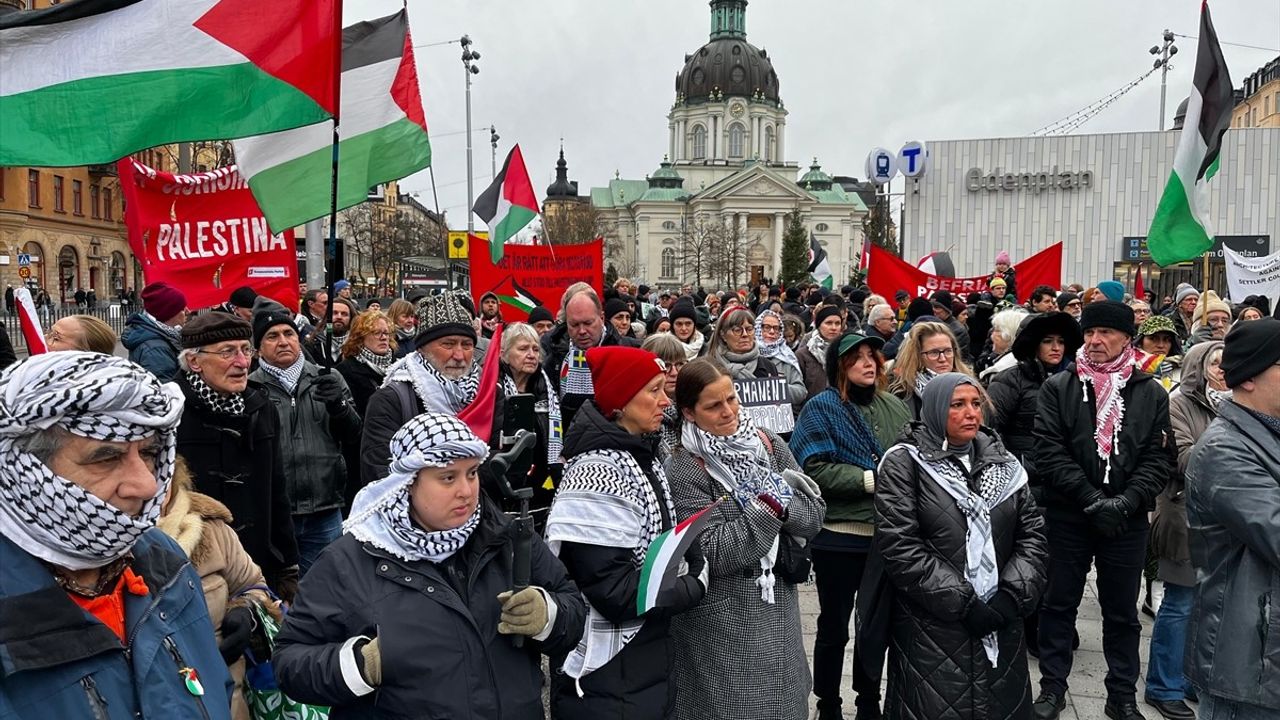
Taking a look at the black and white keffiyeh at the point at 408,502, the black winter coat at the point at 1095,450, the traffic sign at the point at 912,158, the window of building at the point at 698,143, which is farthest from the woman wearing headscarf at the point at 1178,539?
the window of building at the point at 698,143

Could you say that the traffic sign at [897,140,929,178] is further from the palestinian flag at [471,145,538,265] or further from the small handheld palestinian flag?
the small handheld palestinian flag

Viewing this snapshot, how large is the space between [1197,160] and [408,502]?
23.0 feet

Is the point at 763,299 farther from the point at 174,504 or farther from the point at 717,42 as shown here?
the point at 717,42

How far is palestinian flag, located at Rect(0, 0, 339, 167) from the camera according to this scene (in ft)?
11.4

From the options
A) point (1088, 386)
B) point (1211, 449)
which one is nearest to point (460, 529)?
point (1211, 449)

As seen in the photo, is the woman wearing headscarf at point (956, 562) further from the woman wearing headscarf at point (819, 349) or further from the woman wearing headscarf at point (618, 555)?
the woman wearing headscarf at point (819, 349)

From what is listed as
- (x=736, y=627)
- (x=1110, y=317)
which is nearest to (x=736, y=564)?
(x=736, y=627)

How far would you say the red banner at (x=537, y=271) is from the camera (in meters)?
10.5

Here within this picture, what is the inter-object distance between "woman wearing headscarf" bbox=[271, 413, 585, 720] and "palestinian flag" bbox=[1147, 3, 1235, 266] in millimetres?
6421

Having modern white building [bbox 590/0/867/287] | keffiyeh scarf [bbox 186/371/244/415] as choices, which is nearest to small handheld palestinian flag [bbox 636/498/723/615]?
keffiyeh scarf [bbox 186/371/244/415]

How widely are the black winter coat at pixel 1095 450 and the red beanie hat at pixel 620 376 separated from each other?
8.29 feet

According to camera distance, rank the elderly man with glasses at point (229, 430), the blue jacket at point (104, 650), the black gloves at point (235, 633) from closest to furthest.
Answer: the blue jacket at point (104, 650) < the black gloves at point (235, 633) < the elderly man with glasses at point (229, 430)

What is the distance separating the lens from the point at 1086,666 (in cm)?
528

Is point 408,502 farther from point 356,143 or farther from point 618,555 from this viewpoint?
point 356,143
